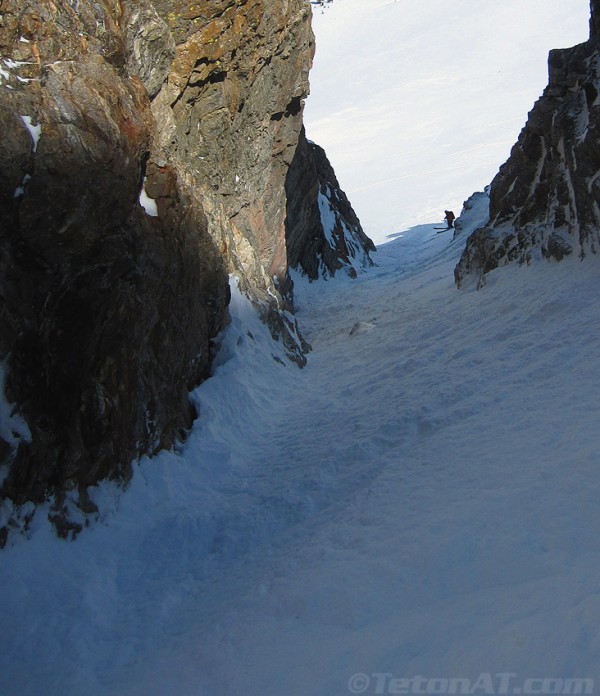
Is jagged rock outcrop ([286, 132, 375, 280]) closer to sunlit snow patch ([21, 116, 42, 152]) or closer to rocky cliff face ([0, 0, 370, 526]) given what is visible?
rocky cliff face ([0, 0, 370, 526])

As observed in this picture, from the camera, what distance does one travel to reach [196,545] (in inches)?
229

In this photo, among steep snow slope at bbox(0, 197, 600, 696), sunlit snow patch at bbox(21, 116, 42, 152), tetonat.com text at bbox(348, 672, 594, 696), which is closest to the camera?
tetonat.com text at bbox(348, 672, 594, 696)

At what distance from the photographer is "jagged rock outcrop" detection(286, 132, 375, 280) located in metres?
22.7

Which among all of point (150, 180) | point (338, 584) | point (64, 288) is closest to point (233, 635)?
point (338, 584)

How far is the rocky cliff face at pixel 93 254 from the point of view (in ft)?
17.0

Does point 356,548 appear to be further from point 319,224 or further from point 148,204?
point 319,224

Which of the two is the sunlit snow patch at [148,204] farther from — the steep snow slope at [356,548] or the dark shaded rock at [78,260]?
the steep snow slope at [356,548]

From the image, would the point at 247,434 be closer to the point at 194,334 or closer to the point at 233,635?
the point at 194,334

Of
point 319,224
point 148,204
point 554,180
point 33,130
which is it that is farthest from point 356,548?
point 319,224

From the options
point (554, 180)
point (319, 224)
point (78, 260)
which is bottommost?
point (78, 260)

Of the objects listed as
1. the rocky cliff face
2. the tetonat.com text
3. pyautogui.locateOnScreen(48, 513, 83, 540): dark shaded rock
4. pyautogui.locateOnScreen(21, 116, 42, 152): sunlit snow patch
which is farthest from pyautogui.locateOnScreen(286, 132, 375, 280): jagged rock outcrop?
the tetonat.com text

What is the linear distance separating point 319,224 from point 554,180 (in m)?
15.7

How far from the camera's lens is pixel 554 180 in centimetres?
1145

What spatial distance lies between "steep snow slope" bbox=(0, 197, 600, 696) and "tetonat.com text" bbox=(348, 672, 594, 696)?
13mm
